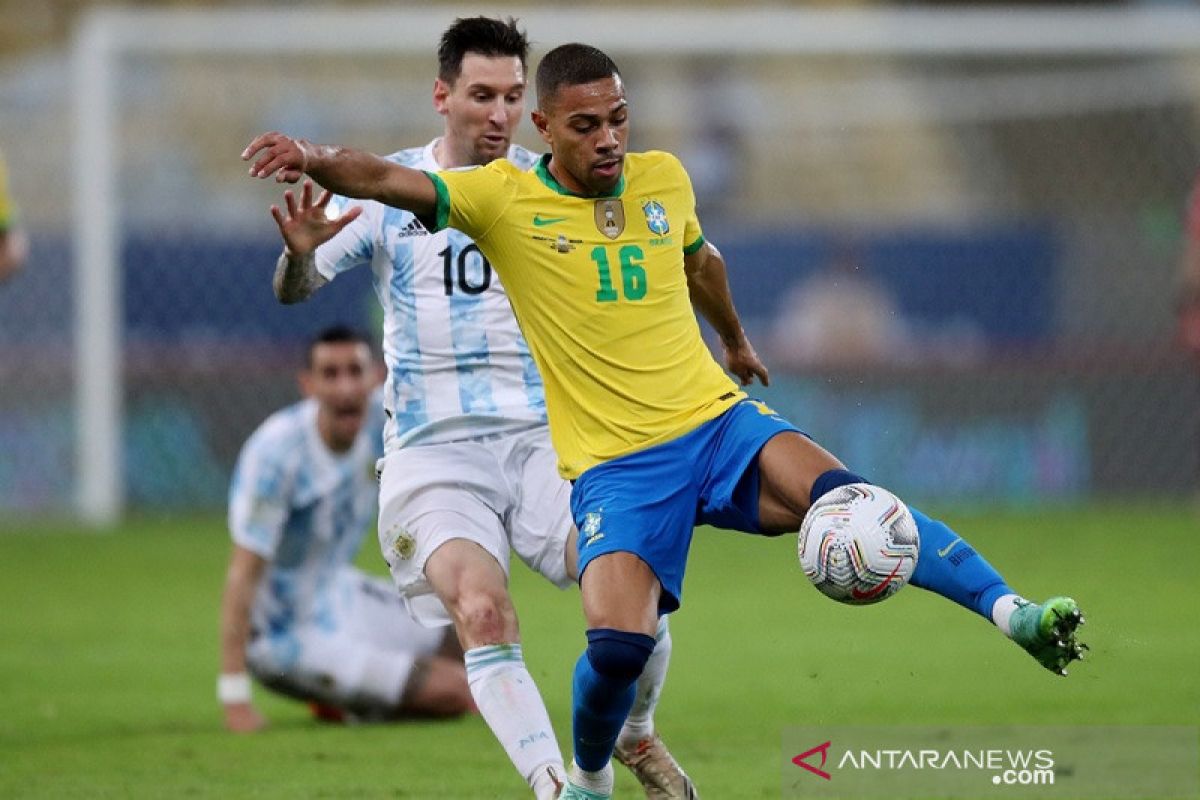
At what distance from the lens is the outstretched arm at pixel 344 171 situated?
17.1 ft

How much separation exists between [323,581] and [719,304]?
3032mm

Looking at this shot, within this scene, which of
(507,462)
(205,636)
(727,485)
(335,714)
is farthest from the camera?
(205,636)

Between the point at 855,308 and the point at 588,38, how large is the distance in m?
3.34

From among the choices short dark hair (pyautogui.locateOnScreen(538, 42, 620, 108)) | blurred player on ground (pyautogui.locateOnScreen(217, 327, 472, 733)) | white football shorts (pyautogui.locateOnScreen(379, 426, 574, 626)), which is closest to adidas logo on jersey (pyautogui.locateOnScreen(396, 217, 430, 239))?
white football shorts (pyautogui.locateOnScreen(379, 426, 574, 626))

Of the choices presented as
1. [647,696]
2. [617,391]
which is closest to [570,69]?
[617,391]

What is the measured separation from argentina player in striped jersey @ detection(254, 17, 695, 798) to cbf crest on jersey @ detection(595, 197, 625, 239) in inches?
23.6

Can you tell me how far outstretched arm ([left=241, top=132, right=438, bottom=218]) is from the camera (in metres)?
5.23

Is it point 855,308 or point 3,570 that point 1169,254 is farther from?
point 3,570

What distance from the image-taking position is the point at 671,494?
5.70 metres

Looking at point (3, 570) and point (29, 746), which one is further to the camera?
point (3, 570)

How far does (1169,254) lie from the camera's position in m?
17.0

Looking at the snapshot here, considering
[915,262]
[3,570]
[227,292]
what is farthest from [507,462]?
[915,262]

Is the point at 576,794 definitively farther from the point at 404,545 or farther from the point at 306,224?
the point at 306,224

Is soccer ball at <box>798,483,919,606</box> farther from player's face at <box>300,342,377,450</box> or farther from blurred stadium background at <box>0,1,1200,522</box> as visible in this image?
blurred stadium background at <box>0,1,1200,522</box>
